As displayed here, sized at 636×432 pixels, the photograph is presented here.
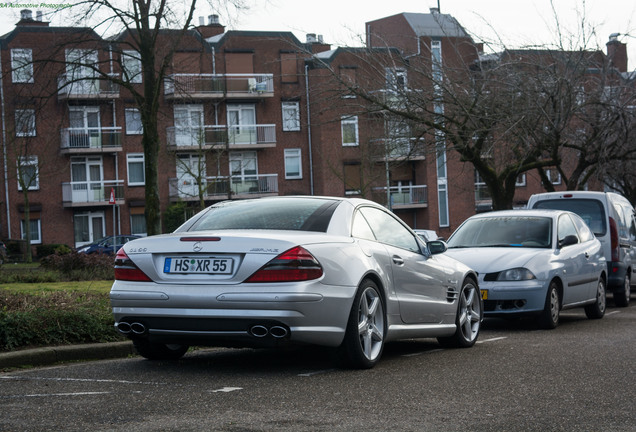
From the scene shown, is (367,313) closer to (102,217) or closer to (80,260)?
(80,260)

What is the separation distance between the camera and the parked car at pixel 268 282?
7.00 metres

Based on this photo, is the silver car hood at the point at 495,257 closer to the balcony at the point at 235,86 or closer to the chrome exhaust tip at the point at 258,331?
the chrome exhaust tip at the point at 258,331

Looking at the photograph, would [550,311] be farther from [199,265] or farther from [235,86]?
[235,86]

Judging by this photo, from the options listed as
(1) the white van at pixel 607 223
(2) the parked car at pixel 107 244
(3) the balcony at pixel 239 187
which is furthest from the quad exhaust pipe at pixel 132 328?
(3) the balcony at pixel 239 187

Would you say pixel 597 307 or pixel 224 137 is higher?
pixel 224 137

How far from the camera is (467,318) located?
990 cm

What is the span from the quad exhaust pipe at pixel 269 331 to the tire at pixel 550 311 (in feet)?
19.0

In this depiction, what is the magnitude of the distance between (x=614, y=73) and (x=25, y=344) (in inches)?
766

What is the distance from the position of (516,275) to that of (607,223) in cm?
500

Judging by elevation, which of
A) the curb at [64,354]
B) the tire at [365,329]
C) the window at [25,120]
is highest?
the window at [25,120]

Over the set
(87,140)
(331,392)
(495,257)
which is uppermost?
(87,140)

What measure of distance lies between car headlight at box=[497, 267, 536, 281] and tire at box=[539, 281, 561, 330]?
339 millimetres

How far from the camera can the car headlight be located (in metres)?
12.0

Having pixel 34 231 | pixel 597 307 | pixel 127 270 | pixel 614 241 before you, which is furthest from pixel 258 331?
pixel 34 231
